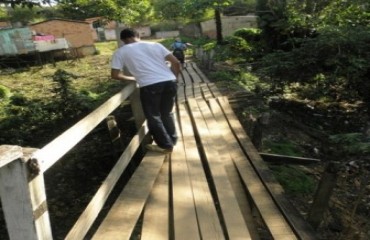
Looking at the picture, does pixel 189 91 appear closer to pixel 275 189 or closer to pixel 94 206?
pixel 275 189

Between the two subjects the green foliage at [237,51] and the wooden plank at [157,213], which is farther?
the green foliage at [237,51]

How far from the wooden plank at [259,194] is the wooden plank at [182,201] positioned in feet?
2.02

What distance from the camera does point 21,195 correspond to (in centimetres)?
206

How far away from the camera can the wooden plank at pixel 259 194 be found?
3297 millimetres

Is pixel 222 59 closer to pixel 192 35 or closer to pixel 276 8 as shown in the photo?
pixel 276 8

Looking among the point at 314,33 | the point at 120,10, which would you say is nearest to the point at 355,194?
the point at 314,33

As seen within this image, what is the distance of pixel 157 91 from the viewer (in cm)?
505

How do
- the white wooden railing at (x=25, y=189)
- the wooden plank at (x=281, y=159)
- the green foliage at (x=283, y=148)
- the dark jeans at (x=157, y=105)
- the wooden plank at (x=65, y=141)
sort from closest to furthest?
1. the white wooden railing at (x=25, y=189)
2. the wooden plank at (x=65, y=141)
3. the dark jeans at (x=157, y=105)
4. the wooden plank at (x=281, y=159)
5. the green foliage at (x=283, y=148)

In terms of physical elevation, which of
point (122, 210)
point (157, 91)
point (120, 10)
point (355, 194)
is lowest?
point (355, 194)

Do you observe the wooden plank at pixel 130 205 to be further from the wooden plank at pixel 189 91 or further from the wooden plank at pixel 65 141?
the wooden plank at pixel 189 91

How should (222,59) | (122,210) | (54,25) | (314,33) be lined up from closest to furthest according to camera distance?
(122,210), (314,33), (222,59), (54,25)

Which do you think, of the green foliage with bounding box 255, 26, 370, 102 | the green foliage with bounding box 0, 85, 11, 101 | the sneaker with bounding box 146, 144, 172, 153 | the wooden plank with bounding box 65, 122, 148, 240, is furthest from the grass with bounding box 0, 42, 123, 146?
the wooden plank with bounding box 65, 122, 148, 240

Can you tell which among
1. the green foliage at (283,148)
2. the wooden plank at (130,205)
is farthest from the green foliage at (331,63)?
the wooden plank at (130,205)

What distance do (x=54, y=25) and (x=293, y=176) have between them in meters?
27.1
